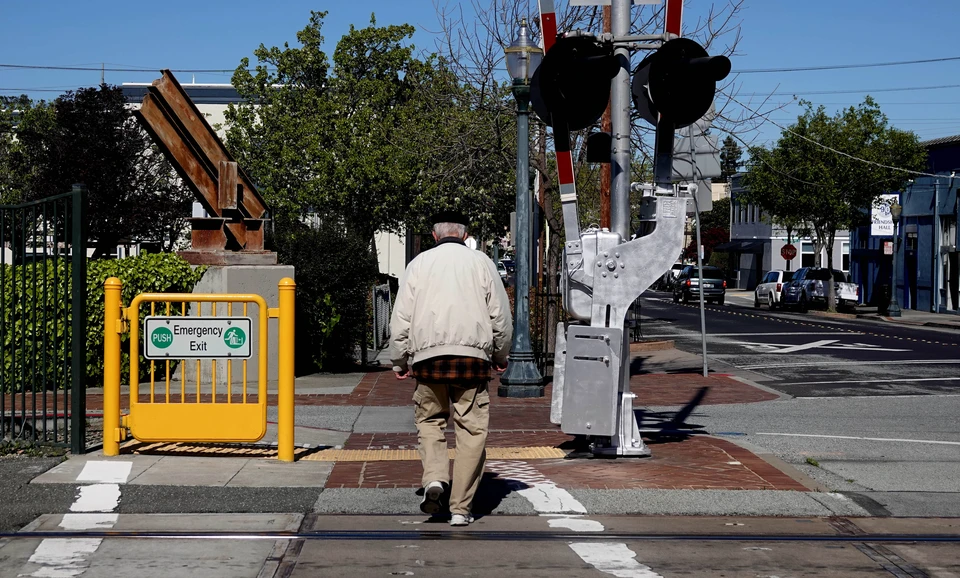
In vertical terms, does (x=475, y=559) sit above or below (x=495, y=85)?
below

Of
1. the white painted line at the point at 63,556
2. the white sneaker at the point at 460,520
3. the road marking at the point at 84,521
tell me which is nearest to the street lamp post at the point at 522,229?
the road marking at the point at 84,521

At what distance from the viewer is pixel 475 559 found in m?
5.68

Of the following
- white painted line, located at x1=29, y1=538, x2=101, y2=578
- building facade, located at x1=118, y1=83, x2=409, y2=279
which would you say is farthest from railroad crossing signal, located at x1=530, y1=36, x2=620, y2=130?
building facade, located at x1=118, y1=83, x2=409, y2=279

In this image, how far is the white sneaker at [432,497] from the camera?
6.27 m

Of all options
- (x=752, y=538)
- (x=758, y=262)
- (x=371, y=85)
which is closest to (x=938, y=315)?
(x=371, y=85)

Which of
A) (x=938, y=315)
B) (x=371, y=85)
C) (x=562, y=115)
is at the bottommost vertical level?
(x=938, y=315)

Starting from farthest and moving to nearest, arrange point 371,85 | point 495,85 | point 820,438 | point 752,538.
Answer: point 371,85 → point 495,85 → point 820,438 → point 752,538

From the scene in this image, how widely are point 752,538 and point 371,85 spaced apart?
29719 millimetres

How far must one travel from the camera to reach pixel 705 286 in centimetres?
4928

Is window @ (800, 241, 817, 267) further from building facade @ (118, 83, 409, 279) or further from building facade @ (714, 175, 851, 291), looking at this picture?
building facade @ (118, 83, 409, 279)

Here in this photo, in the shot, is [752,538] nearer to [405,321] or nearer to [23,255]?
[405,321]

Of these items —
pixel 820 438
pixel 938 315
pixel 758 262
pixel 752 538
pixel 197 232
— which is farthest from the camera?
pixel 758 262

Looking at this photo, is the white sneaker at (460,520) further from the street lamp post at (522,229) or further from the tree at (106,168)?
the tree at (106,168)

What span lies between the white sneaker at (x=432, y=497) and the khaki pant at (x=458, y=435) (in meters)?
0.04
